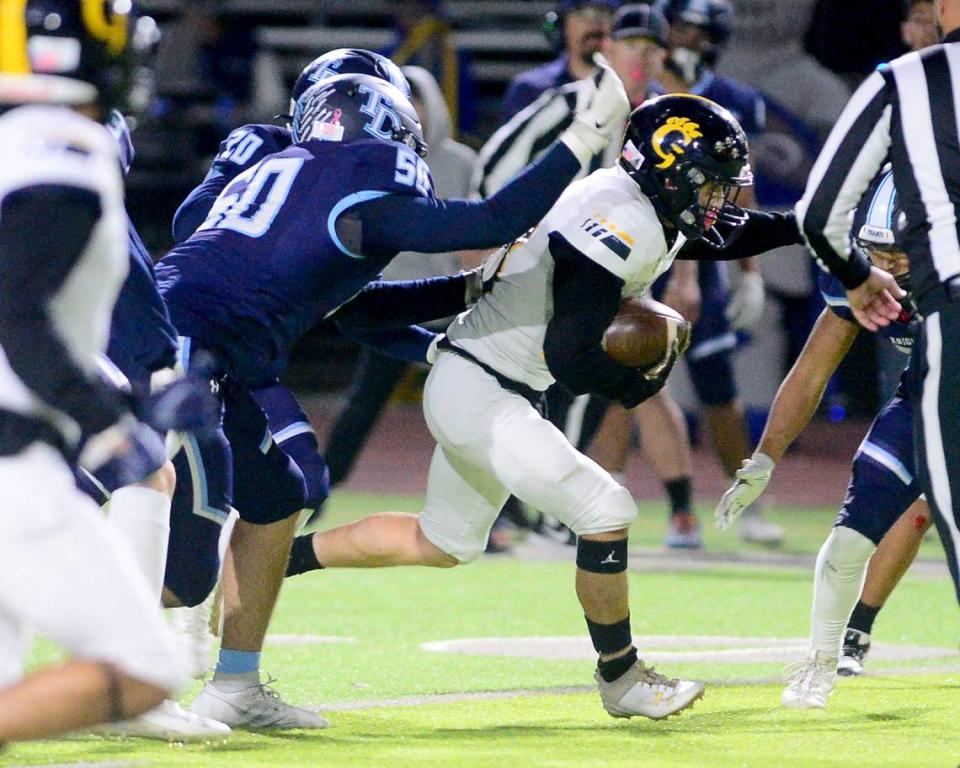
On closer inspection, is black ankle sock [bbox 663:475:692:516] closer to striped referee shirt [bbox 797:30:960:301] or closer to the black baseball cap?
the black baseball cap

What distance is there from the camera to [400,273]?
9219 mm

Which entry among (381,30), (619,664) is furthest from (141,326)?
(381,30)

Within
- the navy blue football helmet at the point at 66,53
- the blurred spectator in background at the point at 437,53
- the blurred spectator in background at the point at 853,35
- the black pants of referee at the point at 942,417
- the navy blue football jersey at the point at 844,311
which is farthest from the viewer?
the blurred spectator in background at the point at 853,35

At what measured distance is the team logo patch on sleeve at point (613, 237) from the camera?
480 cm

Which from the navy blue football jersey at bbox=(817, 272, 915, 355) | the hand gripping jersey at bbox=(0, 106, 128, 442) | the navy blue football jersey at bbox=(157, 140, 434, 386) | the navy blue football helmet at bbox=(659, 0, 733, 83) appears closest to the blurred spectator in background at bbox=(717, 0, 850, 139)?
the navy blue football helmet at bbox=(659, 0, 733, 83)

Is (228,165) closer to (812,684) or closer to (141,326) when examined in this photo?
(141,326)

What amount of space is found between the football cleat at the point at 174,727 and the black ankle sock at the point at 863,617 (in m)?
2.05

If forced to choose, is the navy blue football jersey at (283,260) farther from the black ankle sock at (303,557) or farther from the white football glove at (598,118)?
the black ankle sock at (303,557)

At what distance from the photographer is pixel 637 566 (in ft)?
26.5

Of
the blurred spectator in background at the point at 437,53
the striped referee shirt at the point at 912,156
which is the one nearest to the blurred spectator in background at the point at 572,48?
the blurred spectator in background at the point at 437,53

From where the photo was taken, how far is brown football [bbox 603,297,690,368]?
16.3 feet

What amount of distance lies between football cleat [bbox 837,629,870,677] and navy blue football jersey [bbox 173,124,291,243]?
2161 millimetres

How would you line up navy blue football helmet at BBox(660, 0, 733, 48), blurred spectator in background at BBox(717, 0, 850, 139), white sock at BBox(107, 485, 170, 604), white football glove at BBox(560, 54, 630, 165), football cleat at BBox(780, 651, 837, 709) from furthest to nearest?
blurred spectator in background at BBox(717, 0, 850, 139), navy blue football helmet at BBox(660, 0, 733, 48), football cleat at BBox(780, 651, 837, 709), white football glove at BBox(560, 54, 630, 165), white sock at BBox(107, 485, 170, 604)

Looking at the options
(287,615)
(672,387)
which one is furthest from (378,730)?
(672,387)
